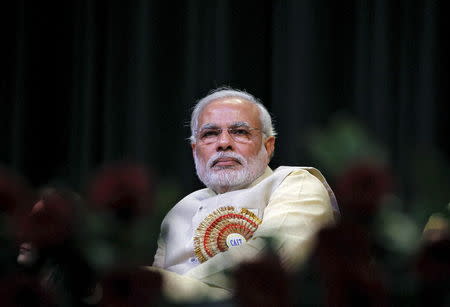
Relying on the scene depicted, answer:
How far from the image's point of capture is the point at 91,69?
336cm

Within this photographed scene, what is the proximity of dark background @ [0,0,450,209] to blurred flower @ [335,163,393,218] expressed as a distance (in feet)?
7.79

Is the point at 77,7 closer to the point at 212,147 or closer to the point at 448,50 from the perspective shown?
the point at 212,147

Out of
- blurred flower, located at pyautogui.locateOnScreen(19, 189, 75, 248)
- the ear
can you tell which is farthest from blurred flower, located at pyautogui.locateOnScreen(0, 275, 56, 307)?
the ear

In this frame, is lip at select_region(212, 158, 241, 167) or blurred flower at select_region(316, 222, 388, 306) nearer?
blurred flower at select_region(316, 222, 388, 306)

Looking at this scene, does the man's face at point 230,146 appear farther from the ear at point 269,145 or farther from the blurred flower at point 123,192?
the blurred flower at point 123,192

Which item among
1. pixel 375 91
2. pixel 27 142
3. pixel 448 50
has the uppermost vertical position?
pixel 448 50

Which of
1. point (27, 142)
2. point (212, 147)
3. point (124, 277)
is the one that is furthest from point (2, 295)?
point (27, 142)

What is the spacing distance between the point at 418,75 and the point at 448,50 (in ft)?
0.54

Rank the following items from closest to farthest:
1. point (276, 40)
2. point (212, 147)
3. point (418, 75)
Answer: point (212, 147), point (418, 75), point (276, 40)

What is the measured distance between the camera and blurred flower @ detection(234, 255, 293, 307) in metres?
0.34

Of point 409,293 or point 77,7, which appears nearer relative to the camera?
point 409,293

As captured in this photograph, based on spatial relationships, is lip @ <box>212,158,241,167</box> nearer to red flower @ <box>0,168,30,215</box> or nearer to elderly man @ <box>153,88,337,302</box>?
elderly man @ <box>153,88,337,302</box>

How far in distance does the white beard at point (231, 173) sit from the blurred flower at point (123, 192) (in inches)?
82.2

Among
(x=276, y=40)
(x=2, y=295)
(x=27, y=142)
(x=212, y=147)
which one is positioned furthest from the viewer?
(x=27, y=142)
